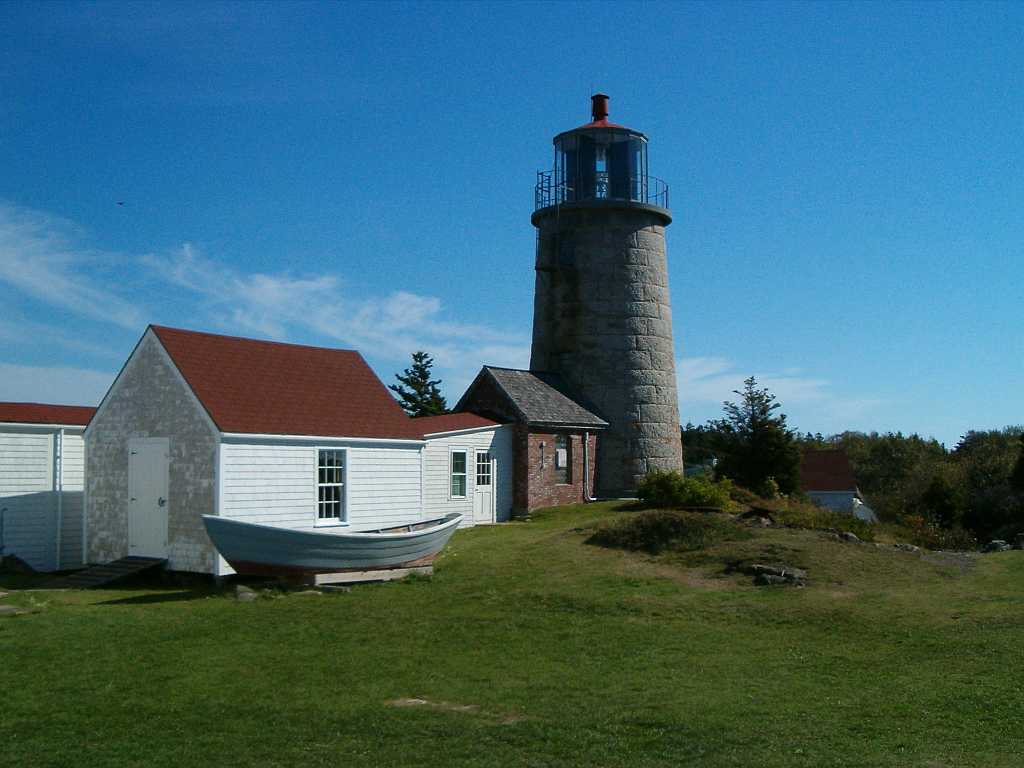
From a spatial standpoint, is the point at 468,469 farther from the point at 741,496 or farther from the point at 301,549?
the point at 301,549

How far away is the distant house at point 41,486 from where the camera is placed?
22.3 metres

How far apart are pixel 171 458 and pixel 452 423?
1122 cm

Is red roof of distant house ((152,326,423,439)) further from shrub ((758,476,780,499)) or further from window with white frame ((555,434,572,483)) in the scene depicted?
shrub ((758,476,780,499))

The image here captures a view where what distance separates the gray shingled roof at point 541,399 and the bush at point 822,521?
8956mm

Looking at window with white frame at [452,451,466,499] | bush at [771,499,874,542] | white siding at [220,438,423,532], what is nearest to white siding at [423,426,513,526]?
window with white frame at [452,451,466,499]

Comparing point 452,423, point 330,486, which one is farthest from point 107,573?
point 452,423

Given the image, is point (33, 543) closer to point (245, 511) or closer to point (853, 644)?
point (245, 511)

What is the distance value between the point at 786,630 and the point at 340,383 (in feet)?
42.4

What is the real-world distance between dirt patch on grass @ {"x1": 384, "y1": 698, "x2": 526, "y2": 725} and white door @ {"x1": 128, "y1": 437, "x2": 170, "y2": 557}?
1137 centimetres

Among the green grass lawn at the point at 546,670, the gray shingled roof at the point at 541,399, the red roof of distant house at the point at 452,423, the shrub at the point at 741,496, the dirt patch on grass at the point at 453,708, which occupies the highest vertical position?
the gray shingled roof at the point at 541,399

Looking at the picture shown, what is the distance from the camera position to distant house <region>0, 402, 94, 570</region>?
2228cm

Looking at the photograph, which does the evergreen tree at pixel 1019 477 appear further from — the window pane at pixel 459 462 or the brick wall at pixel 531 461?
the window pane at pixel 459 462

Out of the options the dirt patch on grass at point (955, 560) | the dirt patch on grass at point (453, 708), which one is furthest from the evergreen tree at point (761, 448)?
the dirt patch on grass at point (453, 708)

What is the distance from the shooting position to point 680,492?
28.5 metres
